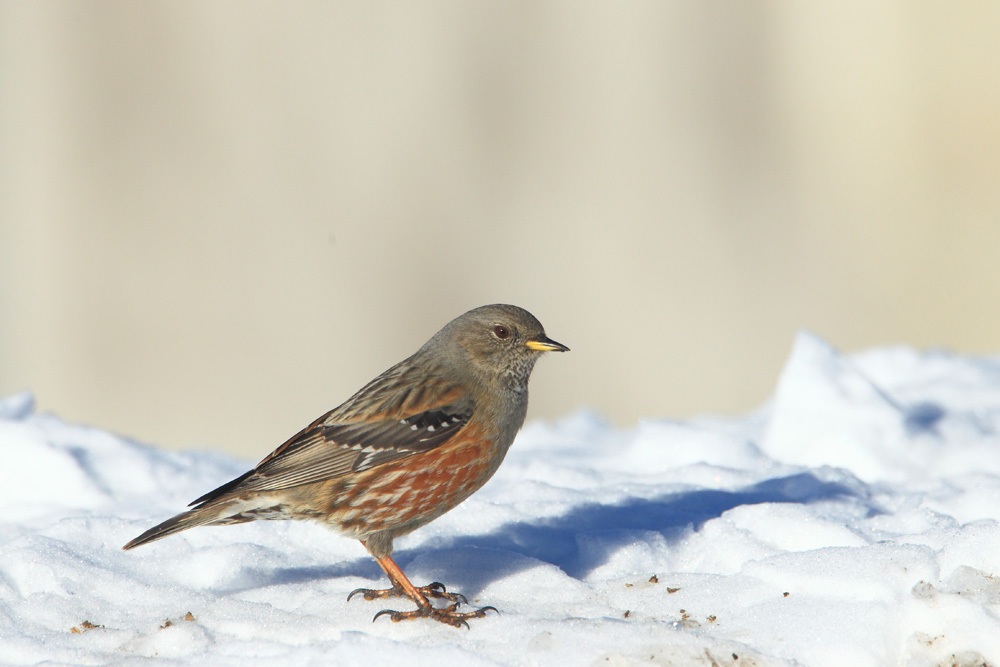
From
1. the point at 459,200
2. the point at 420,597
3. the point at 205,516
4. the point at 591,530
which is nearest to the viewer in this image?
the point at 420,597

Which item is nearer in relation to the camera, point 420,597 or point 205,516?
point 420,597

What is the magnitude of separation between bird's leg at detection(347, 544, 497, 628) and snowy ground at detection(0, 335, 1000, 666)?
5cm

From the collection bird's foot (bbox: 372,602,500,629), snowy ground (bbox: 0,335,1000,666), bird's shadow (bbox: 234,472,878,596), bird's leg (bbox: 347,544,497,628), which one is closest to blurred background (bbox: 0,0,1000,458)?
snowy ground (bbox: 0,335,1000,666)

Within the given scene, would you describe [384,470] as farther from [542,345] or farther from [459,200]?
[459,200]

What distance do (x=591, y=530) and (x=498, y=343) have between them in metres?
0.97

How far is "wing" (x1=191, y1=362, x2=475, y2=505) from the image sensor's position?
4.11 metres

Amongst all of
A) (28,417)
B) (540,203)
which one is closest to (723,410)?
(540,203)

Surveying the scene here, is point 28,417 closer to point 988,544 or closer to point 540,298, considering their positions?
point 988,544

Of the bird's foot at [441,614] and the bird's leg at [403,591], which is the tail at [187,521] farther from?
the bird's foot at [441,614]

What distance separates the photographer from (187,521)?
12.9 ft

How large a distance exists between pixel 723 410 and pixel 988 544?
41.3 feet

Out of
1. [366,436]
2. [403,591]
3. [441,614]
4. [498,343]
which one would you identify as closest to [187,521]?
[366,436]

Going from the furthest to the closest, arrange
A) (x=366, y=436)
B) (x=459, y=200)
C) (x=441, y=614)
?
(x=459, y=200) < (x=366, y=436) < (x=441, y=614)

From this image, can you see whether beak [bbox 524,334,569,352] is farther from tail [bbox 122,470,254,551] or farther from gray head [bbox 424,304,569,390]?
tail [bbox 122,470,254,551]
